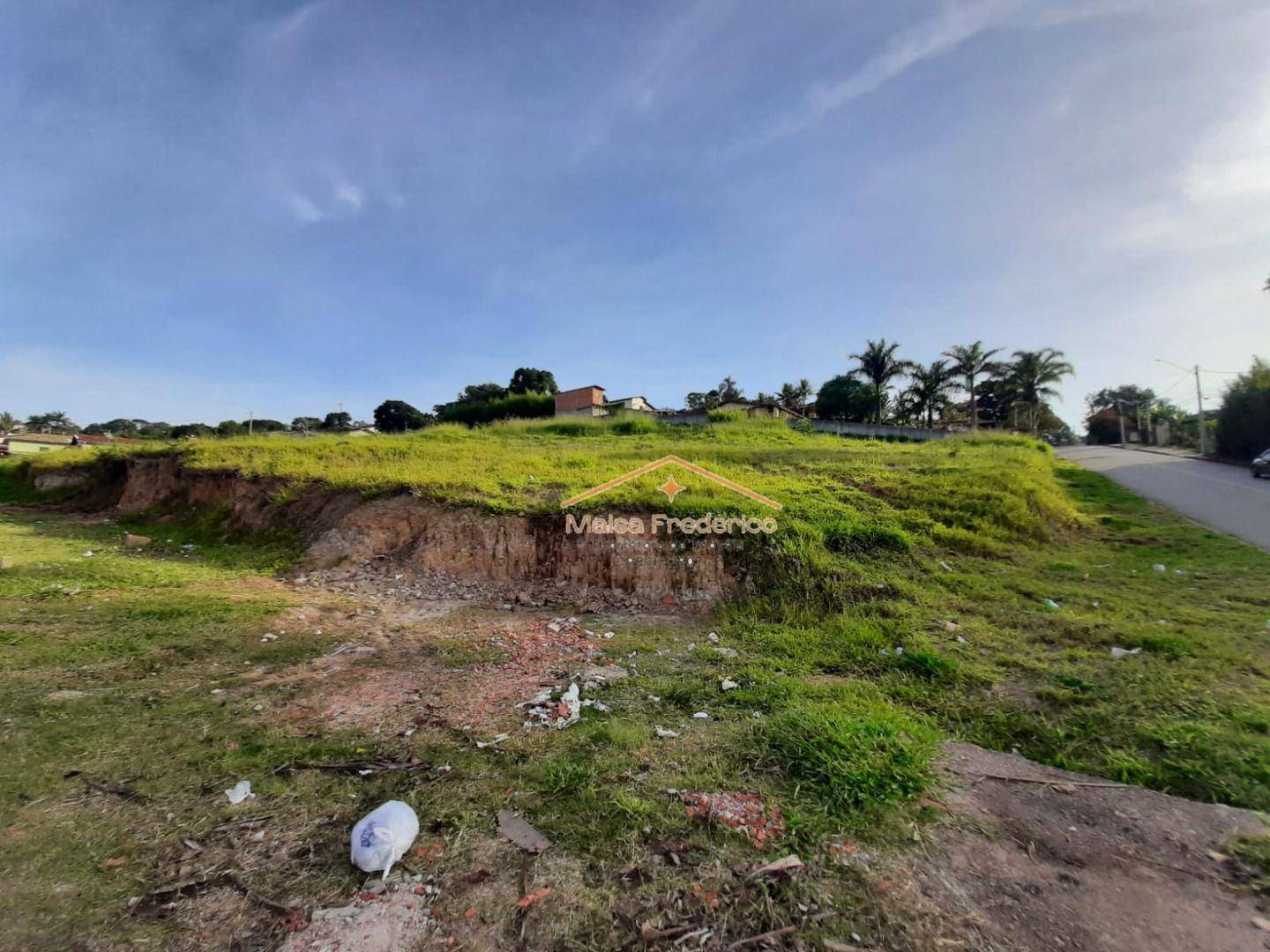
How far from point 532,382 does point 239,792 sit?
138 feet

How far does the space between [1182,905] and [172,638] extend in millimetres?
7273

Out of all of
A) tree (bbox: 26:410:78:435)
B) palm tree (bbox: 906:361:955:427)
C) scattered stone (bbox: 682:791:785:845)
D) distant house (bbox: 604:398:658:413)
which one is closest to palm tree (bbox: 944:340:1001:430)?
palm tree (bbox: 906:361:955:427)

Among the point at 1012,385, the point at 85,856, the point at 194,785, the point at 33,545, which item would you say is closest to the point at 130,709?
the point at 194,785

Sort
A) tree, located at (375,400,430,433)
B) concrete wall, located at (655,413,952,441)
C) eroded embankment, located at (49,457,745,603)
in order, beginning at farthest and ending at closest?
tree, located at (375,400,430,433)
concrete wall, located at (655,413,952,441)
eroded embankment, located at (49,457,745,603)

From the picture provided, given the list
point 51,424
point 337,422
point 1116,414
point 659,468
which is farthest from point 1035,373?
point 51,424

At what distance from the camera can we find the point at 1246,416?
21844mm

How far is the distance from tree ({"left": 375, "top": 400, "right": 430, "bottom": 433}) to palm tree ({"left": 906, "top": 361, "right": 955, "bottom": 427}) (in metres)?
42.3

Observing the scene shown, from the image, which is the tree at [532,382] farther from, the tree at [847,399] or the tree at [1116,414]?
the tree at [1116,414]

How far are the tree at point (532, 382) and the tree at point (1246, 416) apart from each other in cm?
3955

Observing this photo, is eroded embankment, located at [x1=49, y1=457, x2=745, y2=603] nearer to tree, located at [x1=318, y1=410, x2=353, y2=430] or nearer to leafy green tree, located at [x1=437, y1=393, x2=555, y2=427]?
leafy green tree, located at [x1=437, y1=393, x2=555, y2=427]

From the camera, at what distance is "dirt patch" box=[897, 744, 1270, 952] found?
1.94 meters

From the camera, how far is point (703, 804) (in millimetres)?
2619

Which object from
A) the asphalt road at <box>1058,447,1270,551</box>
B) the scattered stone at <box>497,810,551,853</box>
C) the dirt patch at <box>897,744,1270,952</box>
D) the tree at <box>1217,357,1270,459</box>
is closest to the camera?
the dirt patch at <box>897,744,1270,952</box>

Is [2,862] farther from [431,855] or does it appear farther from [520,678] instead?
[520,678]
